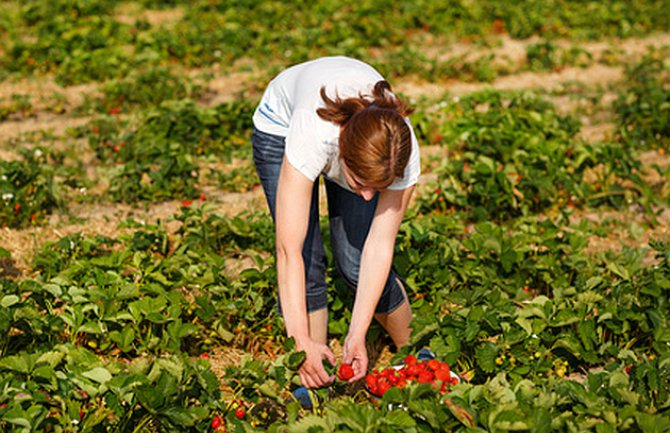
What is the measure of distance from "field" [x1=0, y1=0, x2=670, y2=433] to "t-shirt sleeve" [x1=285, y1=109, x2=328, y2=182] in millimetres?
756

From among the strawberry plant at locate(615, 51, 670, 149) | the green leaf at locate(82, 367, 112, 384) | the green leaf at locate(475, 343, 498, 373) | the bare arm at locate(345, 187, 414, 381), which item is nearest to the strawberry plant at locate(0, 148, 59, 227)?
the green leaf at locate(82, 367, 112, 384)

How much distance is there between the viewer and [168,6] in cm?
1012

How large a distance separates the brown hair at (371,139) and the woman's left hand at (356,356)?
2.45ft

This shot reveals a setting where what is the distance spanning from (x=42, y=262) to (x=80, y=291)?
651 millimetres

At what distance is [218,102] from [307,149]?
4.86m

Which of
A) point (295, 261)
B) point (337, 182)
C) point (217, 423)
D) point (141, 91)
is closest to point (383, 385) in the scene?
point (295, 261)

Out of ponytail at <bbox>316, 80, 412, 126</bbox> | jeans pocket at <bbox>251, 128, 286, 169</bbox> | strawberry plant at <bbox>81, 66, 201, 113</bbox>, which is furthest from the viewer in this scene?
strawberry plant at <bbox>81, 66, 201, 113</bbox>

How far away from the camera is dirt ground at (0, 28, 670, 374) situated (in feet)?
16.6

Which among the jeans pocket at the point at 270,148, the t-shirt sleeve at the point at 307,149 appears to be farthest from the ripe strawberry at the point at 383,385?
the jeans pocket at the point at 270,148

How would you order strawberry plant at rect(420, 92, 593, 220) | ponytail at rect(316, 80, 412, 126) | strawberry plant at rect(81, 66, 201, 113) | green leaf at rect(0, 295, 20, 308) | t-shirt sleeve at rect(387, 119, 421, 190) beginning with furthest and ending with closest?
strawberry plant at rect(81, 66, 201, 113) < strawberry plant at rect(420, 92, 593, 220) < green leaf at rect(0, 295, 20, 308) < t-shirt sleeve at rect(387, 119, 421, 190) < ponytail at rect(316, 80, 412, 126)

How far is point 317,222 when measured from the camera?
3.51m

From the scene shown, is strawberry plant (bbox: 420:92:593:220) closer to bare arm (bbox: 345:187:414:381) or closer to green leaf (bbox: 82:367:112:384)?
bare arm (bbox: 345:187:414:381)

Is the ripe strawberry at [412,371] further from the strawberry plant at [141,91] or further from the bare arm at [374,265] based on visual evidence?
the strawberry plant at [141,91]

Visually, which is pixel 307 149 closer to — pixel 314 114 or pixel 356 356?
pixel 314 114
